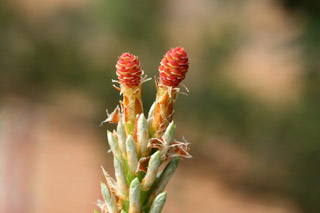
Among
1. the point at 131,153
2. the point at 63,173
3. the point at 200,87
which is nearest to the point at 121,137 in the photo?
the point at 131,153

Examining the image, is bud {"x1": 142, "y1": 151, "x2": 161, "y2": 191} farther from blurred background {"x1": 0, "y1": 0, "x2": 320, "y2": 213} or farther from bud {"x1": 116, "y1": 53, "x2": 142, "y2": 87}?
blurred background {"x1": 0, "y1": 0, "x2": 320, "y2": 213}

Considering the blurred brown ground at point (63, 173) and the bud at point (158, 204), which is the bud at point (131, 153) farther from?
the blurred brown ground at point (63, 173)

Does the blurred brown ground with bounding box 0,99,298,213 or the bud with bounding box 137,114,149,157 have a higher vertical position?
the blurred brown ground with bounding box 0,99,298,213

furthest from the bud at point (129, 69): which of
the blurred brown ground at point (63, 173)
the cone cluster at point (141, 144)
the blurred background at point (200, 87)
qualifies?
the blurred brown ground at point (63, 173)

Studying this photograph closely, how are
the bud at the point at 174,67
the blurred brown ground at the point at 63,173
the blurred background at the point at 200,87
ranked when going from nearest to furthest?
1. the bud at the point at 174,67
2. the blurred background at the point at 200,87
3. the blurred brown ground at the point at 63,173

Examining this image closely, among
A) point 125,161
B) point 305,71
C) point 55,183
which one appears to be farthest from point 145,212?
point 55,183

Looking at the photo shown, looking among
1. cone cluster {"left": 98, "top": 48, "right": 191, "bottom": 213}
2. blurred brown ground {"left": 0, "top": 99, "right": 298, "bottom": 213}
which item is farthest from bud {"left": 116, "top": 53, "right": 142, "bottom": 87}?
blurred brown ground {"left": 0, "top": 99, "right": 298, "bottom": 213}
